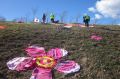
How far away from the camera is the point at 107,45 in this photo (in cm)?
2508

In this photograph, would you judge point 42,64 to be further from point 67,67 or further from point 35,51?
point 35,51

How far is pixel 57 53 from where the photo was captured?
70.7 ft

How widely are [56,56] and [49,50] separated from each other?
172 centimetres

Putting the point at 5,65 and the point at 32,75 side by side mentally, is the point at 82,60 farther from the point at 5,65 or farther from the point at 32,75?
the point at 5,65

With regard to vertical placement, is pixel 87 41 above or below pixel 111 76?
above

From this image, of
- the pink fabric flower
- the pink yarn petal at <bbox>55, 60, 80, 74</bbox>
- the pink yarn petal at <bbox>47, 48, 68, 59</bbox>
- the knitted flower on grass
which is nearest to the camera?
the knitted flower on grass

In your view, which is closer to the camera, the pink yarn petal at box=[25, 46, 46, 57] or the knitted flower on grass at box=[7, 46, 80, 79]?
the knitted flower on grass at box=[7, 46, 80, 79]

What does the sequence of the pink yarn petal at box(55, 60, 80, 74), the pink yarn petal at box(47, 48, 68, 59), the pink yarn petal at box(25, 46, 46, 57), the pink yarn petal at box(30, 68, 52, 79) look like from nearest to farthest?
the pink yarn petal at box(30, 68, 52, 79) < the pink yarn petal at box(55, 60, 80, 74) < the pink yarn petal at box(47, 48, 68, 59) < the pink yarn petal at box(25, 46, 46, 57)

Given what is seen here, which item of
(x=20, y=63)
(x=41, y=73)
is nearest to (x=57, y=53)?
(x=20, y=63)

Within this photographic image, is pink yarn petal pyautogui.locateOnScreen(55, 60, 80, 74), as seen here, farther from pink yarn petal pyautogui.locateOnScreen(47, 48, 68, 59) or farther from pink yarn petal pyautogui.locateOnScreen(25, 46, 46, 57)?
pink yarn petal pyautogui.locateOnScreen(25, 46, 46, 57)

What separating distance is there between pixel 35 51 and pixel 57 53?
1.85 meters

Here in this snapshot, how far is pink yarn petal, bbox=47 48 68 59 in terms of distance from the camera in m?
21.0

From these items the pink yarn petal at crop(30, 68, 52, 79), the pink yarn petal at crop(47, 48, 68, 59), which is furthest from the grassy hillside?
the pink yarn petal at crop(47, 48, 68, 59)

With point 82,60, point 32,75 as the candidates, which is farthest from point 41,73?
point 82,60
